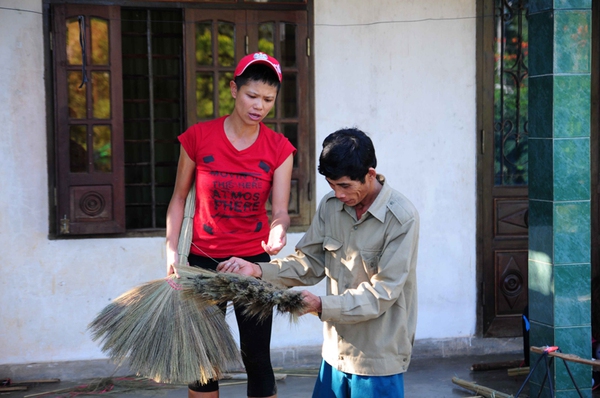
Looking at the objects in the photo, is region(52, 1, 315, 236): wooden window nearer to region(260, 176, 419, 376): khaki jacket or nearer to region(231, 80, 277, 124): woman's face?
region(231, 80, 277, 124): woman's face

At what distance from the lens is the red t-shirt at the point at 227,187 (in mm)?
3260

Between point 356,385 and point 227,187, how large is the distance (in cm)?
102

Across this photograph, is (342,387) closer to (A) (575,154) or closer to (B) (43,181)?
(A) (575,154)

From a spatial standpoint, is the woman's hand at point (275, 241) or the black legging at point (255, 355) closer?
the woman's hand at point (275, 241)

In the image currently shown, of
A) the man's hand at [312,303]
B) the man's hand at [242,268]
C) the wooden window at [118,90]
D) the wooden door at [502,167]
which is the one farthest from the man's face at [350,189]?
the wooden door at [502,167]

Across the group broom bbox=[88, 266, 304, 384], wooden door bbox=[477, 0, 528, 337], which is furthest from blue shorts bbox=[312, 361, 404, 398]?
wooden door bbox=[477, 0, 528, 337]

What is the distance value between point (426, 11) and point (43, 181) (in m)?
2.74

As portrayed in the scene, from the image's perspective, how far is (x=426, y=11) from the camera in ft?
17.3

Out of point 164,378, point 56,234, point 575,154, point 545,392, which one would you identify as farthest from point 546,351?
point 56,234

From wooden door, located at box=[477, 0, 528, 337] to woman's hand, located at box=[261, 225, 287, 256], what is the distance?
8.52 feet

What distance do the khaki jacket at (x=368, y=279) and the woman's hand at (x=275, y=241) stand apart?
20 centimetres

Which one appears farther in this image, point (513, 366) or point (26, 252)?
point (513, 366)

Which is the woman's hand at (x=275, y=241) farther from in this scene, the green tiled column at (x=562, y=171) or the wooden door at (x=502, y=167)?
the wooden door at (x=502, y=167)

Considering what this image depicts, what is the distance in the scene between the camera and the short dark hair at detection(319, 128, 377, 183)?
2529 millimetres
